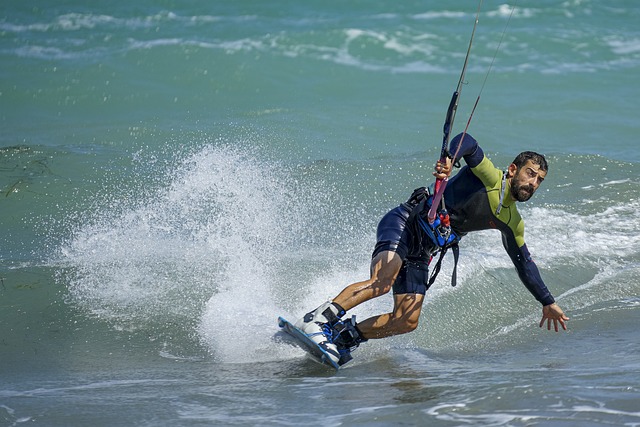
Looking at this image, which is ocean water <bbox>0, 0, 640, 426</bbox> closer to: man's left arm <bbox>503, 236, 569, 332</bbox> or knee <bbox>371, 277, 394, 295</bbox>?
man's left arm <bbox>503, 236, 569, 332</bbox>

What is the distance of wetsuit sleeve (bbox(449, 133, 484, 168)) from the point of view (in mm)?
5426

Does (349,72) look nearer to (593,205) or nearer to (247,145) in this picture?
(247,145)

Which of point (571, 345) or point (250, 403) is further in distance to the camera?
point (571, 345)

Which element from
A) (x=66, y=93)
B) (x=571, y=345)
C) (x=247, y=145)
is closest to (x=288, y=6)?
(x=66, y=93)

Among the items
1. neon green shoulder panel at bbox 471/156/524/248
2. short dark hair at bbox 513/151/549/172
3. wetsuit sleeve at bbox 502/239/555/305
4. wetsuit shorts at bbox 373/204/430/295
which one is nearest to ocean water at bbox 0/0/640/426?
wetsuit sleeve at bbox 502/239/555/305

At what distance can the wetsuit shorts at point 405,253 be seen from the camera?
227 inches

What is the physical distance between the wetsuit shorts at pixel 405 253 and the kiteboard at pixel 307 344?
0.68 metres

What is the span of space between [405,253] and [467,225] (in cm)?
47

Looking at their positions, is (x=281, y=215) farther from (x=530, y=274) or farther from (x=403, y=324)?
(x=530, y=274)

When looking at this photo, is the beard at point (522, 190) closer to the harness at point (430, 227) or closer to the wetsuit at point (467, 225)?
the wetsuit at point (467, 225)

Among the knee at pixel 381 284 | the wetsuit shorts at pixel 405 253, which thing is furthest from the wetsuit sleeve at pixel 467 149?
the knee at pixel 381 284

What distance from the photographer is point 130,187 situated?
10.1 metres

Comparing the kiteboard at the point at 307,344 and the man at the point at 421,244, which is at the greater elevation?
the man at the point at 421,244

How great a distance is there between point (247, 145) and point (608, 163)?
4.49m
